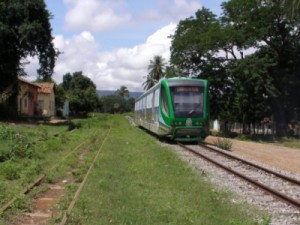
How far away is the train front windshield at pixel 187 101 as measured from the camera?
84.2 ft

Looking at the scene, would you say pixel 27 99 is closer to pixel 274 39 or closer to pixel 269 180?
pixel 274 39

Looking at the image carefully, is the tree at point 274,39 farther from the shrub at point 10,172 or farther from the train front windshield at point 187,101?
the shrub at point 10,172

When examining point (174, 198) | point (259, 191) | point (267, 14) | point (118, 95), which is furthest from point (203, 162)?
point (118, 95)

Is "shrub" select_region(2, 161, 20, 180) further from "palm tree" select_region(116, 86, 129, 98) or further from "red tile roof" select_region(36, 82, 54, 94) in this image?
"palm tree" select_region(116, 86, 129, 98)

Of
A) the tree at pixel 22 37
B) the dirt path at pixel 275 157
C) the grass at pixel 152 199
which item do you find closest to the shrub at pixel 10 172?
the grass at pixel 152 199

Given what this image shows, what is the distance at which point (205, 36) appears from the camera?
51.6 metres

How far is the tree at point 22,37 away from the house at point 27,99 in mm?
13566

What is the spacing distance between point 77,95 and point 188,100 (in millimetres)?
78916

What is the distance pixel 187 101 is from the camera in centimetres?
2583

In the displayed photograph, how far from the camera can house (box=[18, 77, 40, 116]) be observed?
61.1 meters

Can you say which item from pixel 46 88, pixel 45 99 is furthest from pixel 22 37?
pixel 46 88

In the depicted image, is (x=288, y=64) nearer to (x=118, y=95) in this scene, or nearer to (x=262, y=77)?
(x=262, y=77)

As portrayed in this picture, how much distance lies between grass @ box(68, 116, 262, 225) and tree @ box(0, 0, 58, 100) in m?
30.1

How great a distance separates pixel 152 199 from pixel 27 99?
59119 millimetres
